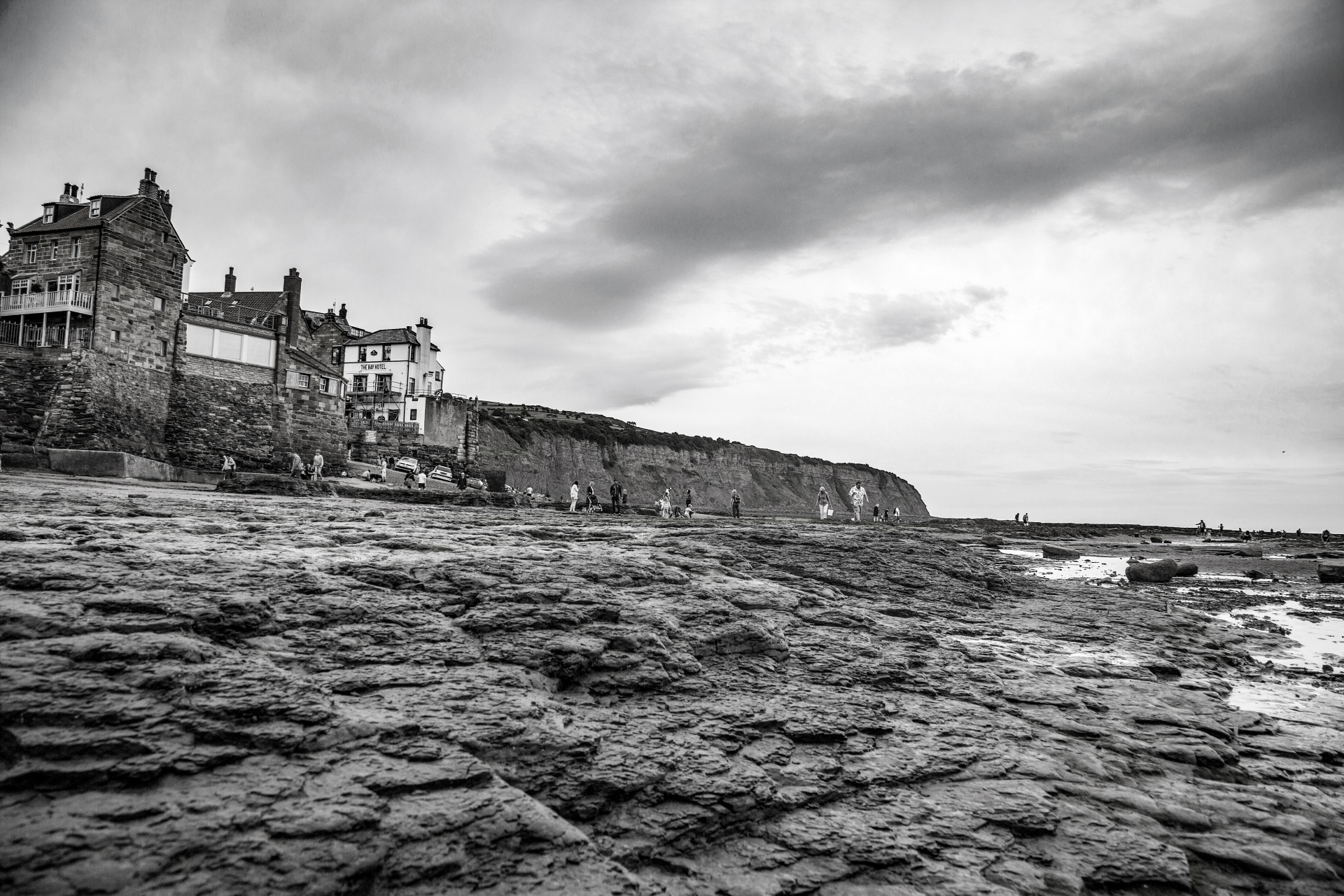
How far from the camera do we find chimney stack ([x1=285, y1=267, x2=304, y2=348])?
54375mm

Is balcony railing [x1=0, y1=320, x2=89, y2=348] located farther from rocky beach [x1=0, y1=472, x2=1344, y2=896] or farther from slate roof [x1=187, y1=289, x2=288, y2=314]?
rocky beach [x1=0, y1=472, x2=1344, y2=896]

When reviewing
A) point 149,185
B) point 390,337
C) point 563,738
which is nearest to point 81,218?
point 149,185

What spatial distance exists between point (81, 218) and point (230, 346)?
31.2 feet

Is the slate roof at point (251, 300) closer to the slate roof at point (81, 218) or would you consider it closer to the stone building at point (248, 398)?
the stone building at point (248, 398)

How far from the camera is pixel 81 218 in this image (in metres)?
37.1

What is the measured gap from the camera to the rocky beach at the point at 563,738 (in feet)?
11.6

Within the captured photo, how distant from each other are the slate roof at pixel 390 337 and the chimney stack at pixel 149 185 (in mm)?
25822

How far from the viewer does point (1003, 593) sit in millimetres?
14336

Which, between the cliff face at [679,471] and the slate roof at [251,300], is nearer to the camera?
the slate roof at [251,300]

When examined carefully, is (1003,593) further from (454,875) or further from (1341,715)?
(454,875)

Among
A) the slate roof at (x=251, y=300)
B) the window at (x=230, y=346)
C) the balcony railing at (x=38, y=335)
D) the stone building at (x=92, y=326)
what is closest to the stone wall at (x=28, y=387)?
the stone building at (x=92, y=326)

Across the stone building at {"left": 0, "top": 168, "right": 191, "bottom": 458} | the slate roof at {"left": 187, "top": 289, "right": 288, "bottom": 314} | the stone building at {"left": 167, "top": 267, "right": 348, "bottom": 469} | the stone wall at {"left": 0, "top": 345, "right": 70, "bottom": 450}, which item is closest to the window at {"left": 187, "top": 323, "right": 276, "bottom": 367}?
the stone building at {"left": 167, "top": 267, "right": 348, "bottom": 469}

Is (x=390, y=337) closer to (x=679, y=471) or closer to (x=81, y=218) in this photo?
(x=81, y=218)

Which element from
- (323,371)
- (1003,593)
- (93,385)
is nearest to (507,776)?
(1003,593)
